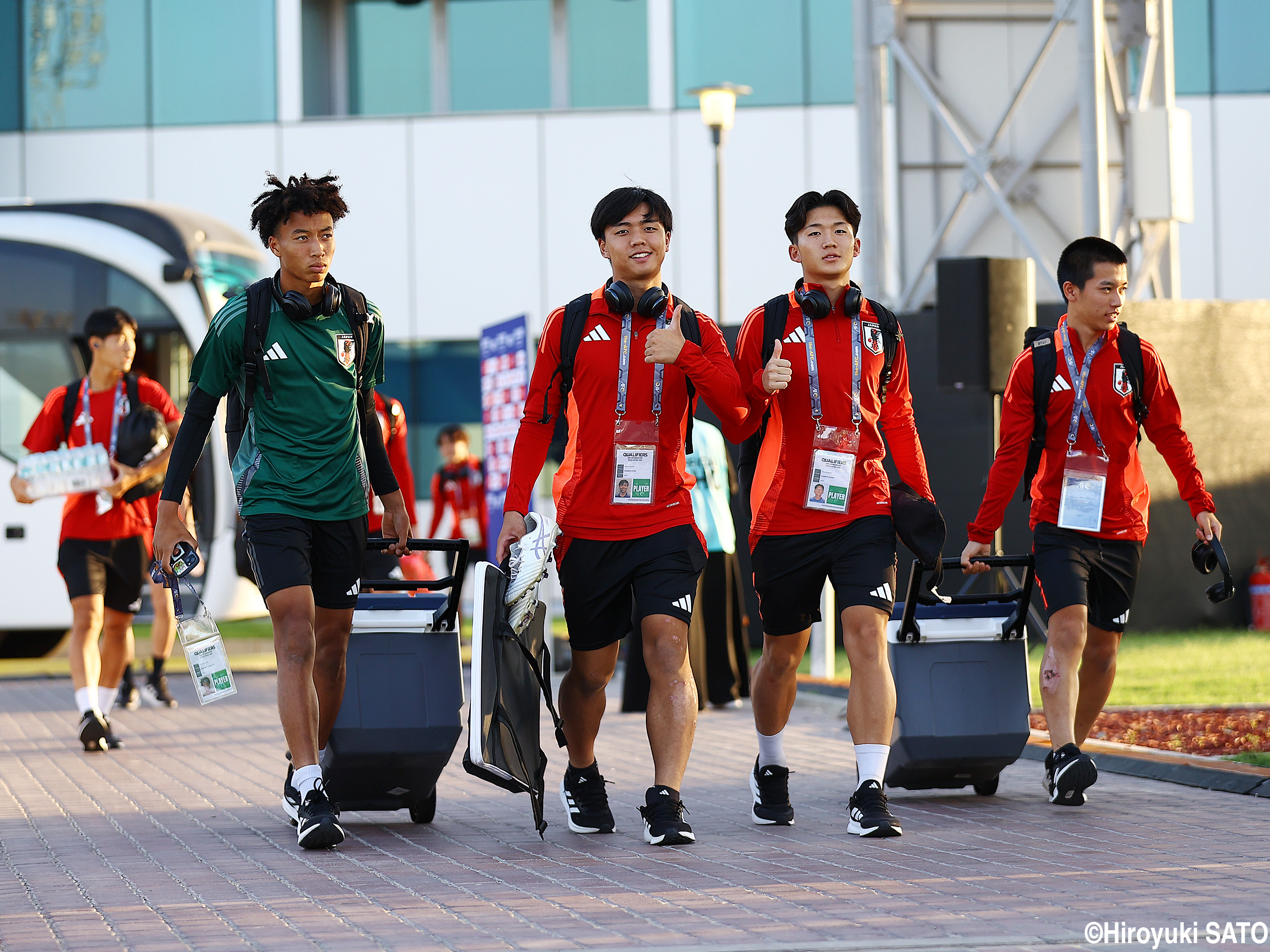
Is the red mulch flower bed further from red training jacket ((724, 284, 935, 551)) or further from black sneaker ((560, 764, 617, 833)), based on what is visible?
black sneaker ((560, 764, 617, 833))

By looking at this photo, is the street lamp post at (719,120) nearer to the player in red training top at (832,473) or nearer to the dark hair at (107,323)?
the dark hair at (107,323)

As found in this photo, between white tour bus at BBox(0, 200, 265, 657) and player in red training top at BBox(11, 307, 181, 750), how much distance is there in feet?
18.7

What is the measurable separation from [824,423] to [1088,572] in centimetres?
136

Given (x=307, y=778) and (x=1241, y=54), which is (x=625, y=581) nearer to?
(x=307, y=778)

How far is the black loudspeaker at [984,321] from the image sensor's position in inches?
370

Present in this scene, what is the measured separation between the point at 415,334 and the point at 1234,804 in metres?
18.1

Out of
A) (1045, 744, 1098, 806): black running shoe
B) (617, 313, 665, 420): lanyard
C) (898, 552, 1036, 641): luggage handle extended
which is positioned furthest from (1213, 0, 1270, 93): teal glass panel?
(617, 313, 665, 420): lanyard

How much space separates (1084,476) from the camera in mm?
6711

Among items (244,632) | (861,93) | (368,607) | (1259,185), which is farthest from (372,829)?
(1259,185)

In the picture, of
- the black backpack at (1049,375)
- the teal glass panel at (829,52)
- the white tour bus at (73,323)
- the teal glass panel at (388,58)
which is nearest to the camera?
the black backpack at (1049,375)

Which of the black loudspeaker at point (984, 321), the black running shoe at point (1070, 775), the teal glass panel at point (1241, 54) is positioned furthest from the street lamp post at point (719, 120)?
the black running shoe at point (1070, 775)

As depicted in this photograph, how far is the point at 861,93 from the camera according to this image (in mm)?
13094

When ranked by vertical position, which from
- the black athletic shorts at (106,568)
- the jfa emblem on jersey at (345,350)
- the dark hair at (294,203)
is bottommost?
the black athletic shorts at (106,568)

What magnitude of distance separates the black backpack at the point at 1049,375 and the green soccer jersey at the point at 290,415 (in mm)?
2611
